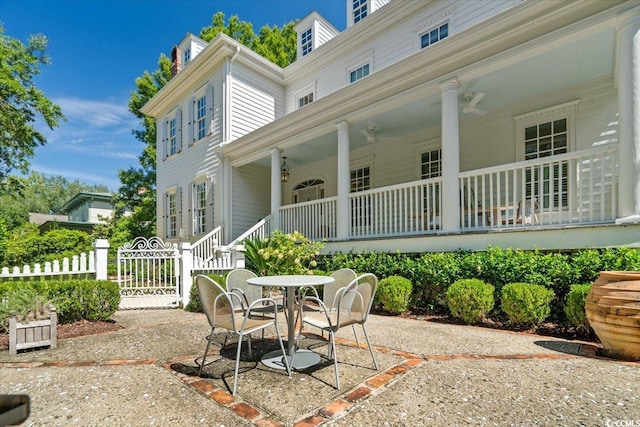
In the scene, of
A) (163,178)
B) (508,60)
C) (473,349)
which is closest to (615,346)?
(473,349)

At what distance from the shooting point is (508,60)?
554 centimetres

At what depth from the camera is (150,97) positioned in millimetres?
21297

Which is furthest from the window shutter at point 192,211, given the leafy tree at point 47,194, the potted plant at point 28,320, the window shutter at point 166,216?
the leafy tree at point 47,194

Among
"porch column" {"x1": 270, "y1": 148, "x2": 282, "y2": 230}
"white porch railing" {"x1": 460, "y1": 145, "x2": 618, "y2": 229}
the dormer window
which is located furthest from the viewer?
the dormer window

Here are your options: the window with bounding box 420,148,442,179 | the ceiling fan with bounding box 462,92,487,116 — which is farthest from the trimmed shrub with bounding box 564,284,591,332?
the window with bounding box 420,148,442,179

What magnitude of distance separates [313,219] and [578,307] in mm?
5916

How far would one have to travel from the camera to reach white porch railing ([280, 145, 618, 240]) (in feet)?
18.4

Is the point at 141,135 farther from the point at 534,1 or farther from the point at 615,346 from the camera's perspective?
the point at 615,346

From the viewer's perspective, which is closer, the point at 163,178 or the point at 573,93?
the point at 573,93

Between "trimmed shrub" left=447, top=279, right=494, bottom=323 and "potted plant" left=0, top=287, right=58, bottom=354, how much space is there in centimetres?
551

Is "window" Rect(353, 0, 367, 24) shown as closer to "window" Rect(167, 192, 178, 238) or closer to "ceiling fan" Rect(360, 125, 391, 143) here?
"ceiling fan" Rect(360, 125, 391, 143)

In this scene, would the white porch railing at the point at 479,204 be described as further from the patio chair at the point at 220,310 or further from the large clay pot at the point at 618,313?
the patio chair at the point at 220,310

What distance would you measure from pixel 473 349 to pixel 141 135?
973 inches

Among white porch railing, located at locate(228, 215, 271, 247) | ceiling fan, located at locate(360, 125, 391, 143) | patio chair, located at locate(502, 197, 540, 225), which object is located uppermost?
ceiling fan, located at locate(360, 125, 391, 143)
